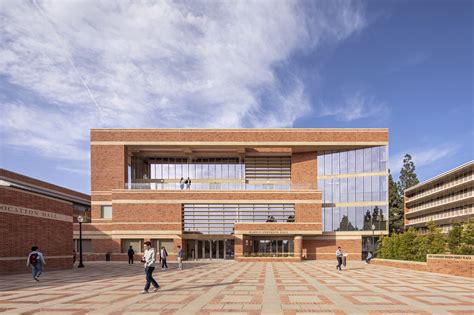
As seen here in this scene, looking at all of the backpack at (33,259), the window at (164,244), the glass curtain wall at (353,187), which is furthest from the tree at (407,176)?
the backpack at (33,259)

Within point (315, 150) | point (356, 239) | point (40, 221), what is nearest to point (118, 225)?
point (40, 221)

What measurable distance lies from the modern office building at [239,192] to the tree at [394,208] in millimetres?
22698

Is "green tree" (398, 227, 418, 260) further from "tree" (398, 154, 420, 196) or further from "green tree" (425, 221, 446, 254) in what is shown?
"tree" (398, 154, 420, 196)

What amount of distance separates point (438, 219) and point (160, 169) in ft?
137

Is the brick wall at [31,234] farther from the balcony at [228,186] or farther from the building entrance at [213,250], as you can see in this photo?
the building entrance at [213,250]

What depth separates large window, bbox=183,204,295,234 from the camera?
135ft

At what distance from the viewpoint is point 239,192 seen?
4150cm

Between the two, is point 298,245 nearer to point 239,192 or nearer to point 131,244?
point 239,192

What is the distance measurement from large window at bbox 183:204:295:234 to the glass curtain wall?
23.0ft

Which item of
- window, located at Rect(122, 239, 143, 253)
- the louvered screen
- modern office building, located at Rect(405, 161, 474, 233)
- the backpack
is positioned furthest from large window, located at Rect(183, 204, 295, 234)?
the backpack

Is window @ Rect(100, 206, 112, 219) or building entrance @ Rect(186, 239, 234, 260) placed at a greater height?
window @ Rect(100, 206, 112, 219)

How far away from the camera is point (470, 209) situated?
45719 millimetres

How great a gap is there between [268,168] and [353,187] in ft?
36.2

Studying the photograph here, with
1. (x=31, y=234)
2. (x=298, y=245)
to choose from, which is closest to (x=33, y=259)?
(x=31, y=234)
